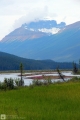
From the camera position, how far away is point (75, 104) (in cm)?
1706

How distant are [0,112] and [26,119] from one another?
2.30 metres

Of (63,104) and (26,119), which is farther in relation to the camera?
(63,104)

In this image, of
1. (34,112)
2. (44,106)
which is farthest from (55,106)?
(34,112)

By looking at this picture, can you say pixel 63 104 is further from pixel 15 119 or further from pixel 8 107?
pixel 15 119

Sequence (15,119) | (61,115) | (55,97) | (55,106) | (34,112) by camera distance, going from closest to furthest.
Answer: (15,119)
(61,115)
(34,112)
(55,106)
(55,97)

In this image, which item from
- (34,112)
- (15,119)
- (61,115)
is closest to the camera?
(15,119)

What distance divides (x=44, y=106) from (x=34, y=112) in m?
1.75

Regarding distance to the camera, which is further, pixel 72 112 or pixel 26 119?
pixel 72 112

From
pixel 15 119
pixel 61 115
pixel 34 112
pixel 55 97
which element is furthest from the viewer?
pixel 55 97

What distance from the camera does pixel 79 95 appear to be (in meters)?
21.0

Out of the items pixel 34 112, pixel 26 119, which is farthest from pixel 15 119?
pixel 34 112

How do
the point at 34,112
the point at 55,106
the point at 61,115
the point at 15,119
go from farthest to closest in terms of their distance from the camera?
1. the point at 55,106
2. the point at 34,112
3. the point at 61,115
4. the point at 15,119

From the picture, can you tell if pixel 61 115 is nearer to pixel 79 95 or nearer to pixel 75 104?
pixel 75 104

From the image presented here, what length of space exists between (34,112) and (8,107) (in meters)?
2.27
